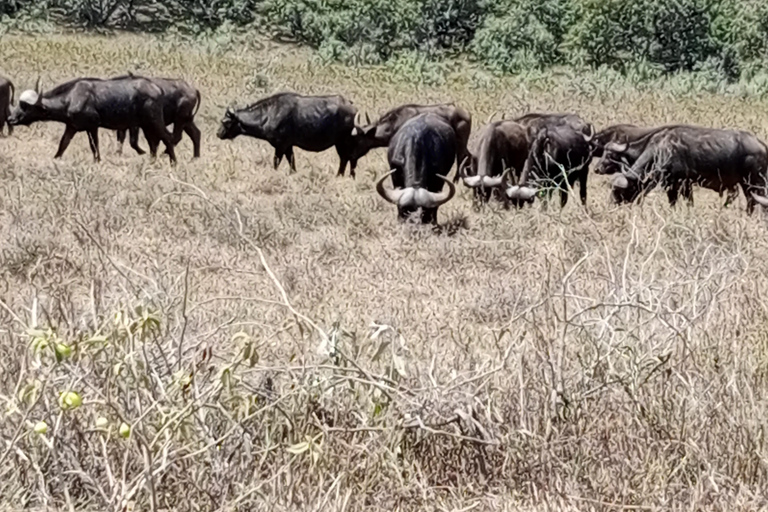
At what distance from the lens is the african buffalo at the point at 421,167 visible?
10.8 meters

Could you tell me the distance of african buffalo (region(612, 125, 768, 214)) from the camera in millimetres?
12539

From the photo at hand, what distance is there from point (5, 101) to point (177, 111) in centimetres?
272

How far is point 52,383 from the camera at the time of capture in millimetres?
3598

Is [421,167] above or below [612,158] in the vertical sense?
above

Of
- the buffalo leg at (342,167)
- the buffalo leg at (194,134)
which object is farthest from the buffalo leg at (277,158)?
the buffalo leg at (194,134)

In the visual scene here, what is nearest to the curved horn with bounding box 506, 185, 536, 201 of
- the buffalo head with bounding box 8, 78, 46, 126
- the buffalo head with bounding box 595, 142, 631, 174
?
the buffalo head with bounding box 595, 142, 631, 174

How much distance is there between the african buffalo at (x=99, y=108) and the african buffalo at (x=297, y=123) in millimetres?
1042

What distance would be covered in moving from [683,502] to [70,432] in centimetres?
204

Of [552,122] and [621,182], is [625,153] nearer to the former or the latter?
[552,122]


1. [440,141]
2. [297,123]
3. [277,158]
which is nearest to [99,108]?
[277,158]

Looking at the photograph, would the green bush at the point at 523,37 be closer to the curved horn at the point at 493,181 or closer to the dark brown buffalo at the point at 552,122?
the dark brown buffalo at the point at 552,122

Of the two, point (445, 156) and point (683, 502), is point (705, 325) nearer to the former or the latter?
point (683, 502)

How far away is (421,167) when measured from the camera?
11406 millimetres

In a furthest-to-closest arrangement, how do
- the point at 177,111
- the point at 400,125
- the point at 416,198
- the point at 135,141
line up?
the point at 177,111
the point at 135,141
the point at 400,125
the point at 416,198
